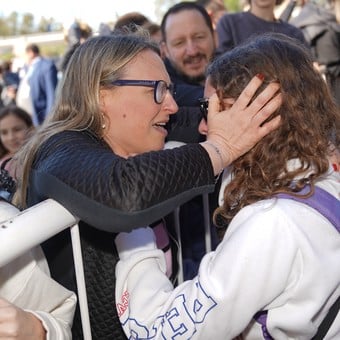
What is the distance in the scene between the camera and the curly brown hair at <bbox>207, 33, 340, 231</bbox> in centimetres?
145

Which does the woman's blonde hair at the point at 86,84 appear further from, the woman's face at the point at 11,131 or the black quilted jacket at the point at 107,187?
the woman's face at the point at 11,131

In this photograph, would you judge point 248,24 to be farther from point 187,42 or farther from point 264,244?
point 264,244

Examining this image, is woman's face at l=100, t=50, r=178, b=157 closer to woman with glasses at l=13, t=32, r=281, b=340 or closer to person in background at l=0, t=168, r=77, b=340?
woman with glasses at l=13, t=32, r=281, b=340

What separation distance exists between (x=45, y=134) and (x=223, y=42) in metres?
2.78

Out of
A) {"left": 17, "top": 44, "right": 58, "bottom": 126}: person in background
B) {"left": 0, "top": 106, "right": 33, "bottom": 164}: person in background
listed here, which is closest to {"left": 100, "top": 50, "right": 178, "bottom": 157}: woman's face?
{"left": 0, "top": 106, "right": 33, "bottom": 164}: person in background

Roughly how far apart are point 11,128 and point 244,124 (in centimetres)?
326

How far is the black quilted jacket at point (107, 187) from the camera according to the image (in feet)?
4.21

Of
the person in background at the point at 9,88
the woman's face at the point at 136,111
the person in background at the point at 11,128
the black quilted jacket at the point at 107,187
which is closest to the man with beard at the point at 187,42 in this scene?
the person in background at the point at 11,128

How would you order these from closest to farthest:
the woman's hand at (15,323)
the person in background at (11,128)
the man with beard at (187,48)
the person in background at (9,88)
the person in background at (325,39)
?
the woman's hand at (15,323), the man with beard at (187,48), the person in background at (11,128), the person in background at (325,39), the person in background at (9,88)

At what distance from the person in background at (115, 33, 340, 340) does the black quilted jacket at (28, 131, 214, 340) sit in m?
0.09

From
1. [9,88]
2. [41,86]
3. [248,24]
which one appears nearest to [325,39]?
[248,24]

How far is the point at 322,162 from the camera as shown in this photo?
1451mm

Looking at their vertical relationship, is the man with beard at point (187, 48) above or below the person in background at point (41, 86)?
above

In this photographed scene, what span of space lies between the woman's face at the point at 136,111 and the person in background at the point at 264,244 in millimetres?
253
